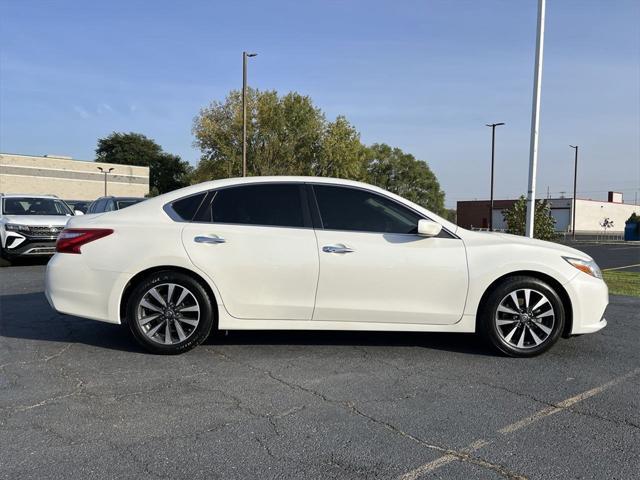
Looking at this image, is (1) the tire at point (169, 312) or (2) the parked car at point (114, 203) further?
(2) the parked car at point (114, 203)

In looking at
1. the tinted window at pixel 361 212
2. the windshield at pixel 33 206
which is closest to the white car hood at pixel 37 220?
the windshield at pixel 33 206

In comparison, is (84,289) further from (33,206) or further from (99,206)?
(99,206)

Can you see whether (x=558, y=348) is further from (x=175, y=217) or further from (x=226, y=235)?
(x=175, y=217)

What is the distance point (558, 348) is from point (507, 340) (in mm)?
776

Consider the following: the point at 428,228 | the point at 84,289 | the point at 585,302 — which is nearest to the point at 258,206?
the point at 428,228

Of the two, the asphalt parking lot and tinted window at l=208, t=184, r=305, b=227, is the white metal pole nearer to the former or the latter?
the asphalt parking lot

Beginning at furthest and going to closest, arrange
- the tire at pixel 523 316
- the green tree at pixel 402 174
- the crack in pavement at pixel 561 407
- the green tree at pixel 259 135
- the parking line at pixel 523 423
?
1. the green tree at pixel 402 174
2. the green tree at pixel 259 135
3. the tire at pixel 523 316
4. the crack in pavement at pixel 561 407
5. the parking line at pixel 523 423

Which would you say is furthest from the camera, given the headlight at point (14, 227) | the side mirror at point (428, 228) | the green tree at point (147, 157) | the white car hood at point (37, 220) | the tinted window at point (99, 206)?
the green tree at point (147, 157)

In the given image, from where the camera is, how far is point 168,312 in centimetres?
462

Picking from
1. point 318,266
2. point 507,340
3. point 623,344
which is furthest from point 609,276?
point 318,266

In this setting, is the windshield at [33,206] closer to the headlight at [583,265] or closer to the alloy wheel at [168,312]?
the alloy wheel at [168,312]

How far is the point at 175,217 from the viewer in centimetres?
477

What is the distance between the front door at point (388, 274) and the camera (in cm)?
460

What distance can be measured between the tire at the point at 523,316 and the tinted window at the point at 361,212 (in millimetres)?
982
